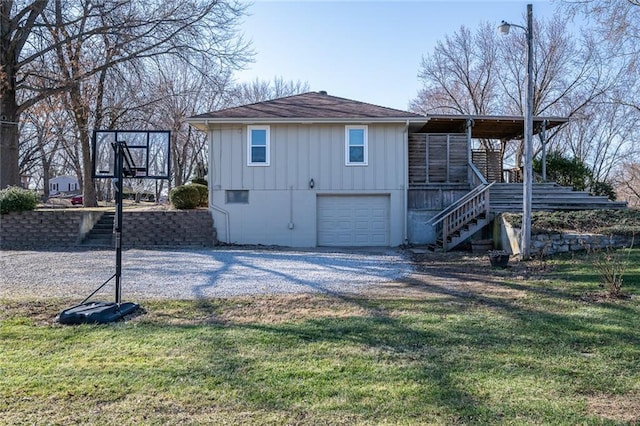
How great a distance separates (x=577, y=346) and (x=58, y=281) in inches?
309

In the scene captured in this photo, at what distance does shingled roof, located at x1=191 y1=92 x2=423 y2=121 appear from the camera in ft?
46.6

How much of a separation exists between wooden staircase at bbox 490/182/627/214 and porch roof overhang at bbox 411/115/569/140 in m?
2.30

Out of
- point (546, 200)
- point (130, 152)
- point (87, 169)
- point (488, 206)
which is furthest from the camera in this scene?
point (87, 169)

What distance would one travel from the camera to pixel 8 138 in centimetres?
1792

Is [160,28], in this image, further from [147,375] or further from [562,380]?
[562,380]

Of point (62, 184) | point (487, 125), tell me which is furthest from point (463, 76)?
point (62, 184)

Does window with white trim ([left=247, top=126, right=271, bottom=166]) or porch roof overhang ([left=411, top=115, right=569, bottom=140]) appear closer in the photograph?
window with white trim ([left=247, top=126, right=271, bottom=166])

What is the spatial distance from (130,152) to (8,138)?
50.2ft

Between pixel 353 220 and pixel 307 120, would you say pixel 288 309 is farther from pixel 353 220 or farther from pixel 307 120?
pixel 307 120

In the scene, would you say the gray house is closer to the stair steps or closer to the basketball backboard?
the stair steps

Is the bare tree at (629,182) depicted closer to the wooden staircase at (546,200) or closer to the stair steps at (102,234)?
the wooden staircase at (546,200)

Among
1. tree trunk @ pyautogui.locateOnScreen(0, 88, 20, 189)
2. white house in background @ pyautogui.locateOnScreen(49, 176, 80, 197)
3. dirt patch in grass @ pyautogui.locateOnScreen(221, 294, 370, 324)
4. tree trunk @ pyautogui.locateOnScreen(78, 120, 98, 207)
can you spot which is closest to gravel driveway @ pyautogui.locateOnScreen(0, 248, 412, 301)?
dirt patch in grass @ pyautogui.locateOnScreen(221, 294, 370, 324)

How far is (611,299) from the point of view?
6.12 metres

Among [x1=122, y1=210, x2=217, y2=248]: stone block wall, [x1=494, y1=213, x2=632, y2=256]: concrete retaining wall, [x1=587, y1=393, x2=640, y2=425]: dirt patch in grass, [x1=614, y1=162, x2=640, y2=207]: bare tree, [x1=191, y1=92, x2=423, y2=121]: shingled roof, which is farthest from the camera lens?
[x1=614, y1=162, x2=640, y2=207]: bare tree
